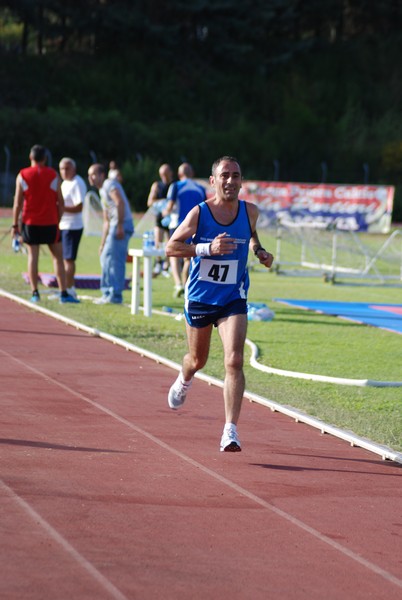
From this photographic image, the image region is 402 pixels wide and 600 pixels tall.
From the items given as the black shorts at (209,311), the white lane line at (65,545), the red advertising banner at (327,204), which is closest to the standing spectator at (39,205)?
the black shorts at (209,311)

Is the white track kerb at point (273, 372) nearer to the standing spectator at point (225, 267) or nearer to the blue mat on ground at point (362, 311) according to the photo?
the standing spectator at point (225, 267)

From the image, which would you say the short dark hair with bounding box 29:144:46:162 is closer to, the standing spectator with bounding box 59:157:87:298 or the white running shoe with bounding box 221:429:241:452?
the standing spectator with bounding box 59:157:87:298


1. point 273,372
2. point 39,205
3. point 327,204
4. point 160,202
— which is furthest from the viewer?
point 327,204

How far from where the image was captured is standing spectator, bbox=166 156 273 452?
26.2 ft

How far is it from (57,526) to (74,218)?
1163cm

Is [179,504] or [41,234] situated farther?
[41,234]

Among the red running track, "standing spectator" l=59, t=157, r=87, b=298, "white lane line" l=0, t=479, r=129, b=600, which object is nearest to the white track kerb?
the red running track

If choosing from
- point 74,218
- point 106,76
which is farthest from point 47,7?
point 74,218

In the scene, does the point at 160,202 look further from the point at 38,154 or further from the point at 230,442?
the point at 230,442

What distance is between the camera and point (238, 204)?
8234mm

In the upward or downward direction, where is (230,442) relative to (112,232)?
downward

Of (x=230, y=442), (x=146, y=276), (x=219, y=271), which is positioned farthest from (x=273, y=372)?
(x=146, y=276)

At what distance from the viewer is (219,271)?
812 cm

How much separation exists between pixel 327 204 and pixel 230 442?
828 inches
